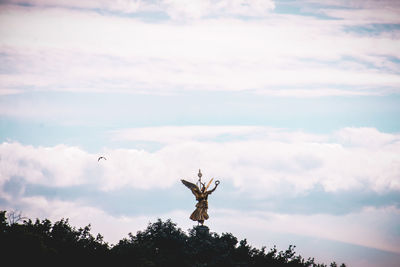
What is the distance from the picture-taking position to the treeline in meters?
52.2

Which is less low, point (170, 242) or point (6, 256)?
Result: point (170, 242)

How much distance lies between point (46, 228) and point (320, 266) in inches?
1072

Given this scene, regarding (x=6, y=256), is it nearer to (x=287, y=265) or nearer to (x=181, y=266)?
(x=181, y=266)

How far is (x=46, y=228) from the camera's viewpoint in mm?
61219

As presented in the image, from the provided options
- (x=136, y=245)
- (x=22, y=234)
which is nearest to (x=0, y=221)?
(x=22, y=234)

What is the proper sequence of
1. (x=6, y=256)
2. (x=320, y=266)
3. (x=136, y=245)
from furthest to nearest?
(x=320, y=266) < (x=136, y=245) < (x=6, y=256)

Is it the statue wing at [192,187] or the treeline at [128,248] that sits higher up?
the statue wing at [192,187]

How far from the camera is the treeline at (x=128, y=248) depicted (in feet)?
171

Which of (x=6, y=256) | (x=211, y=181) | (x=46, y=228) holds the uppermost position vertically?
(x=211, y=181)

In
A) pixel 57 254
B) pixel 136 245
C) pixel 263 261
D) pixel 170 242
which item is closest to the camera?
pixel 57 254

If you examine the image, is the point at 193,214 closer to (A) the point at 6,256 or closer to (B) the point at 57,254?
(B) the point at 57,254

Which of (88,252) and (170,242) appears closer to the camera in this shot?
(88,252)

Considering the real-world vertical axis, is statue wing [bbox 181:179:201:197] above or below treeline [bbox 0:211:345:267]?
above

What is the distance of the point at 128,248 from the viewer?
57.7 m
